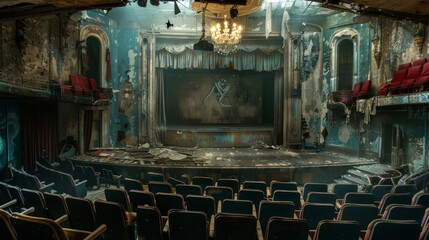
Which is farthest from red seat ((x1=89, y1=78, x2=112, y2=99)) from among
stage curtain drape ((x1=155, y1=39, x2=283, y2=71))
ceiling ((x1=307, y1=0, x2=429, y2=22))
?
ceiling ((x1=307, y1=0, x2=429, y2=22))

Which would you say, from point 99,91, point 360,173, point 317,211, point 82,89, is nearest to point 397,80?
point 360,173

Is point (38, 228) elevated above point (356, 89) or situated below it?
below

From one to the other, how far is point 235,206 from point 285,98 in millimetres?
10993

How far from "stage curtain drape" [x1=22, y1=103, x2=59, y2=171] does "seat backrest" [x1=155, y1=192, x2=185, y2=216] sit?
6.83 m

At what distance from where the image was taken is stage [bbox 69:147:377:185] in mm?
9703

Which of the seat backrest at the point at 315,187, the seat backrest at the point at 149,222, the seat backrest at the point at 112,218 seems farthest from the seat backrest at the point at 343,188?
the seat backrest at the point at 112,218

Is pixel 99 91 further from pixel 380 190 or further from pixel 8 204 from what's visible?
pixel 380 190

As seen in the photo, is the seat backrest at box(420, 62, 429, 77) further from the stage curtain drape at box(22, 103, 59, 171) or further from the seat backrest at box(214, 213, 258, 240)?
the stage curtain drape at box(22, 103, 59, 171)

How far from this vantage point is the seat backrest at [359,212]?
163 inches

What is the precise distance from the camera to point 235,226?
3438 millimetres

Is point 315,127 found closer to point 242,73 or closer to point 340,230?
point 242,73

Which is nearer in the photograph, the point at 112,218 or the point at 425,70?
the point at 112,218

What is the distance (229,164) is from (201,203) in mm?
5755

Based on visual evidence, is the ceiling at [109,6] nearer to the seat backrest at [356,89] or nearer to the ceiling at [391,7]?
the ceiling at [391,7]
